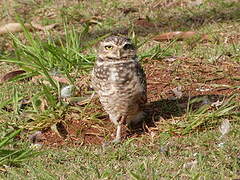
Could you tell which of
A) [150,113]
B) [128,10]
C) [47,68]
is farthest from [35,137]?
[128,10]

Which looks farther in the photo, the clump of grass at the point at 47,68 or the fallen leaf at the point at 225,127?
the clump of grass at the point at 47,68

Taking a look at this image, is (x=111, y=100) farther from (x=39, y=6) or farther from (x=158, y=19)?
(x=39, y=6)

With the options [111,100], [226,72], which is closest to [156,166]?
[111,100]

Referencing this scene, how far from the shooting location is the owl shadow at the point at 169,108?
6.25 meters

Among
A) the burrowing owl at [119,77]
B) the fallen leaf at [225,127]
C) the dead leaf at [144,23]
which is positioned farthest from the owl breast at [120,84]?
the dead leaf at [144,23]

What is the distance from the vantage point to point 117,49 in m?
5.66

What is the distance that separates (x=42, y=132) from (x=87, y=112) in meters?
0.52

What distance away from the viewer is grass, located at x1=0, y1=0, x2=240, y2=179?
16.2 feet

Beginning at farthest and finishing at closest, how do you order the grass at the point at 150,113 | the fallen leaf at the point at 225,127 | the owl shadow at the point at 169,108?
the owl shadow at the point at 169,108 → the fallen leaf at the point at 225,127 → the grass at the point at 150,113

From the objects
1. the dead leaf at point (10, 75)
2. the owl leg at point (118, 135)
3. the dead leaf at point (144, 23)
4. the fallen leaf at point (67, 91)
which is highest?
the owl leg at point (118, 135)

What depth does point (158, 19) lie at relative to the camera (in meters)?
9.73

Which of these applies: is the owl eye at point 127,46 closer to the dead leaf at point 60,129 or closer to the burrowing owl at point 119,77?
the burrowing owl at point 119,77

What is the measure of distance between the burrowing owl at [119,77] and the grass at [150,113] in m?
0.33

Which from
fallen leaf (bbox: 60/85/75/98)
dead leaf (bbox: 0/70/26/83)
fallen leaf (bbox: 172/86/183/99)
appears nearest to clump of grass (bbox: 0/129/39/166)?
fallen leaf (bbox: 60/85/75/98)
